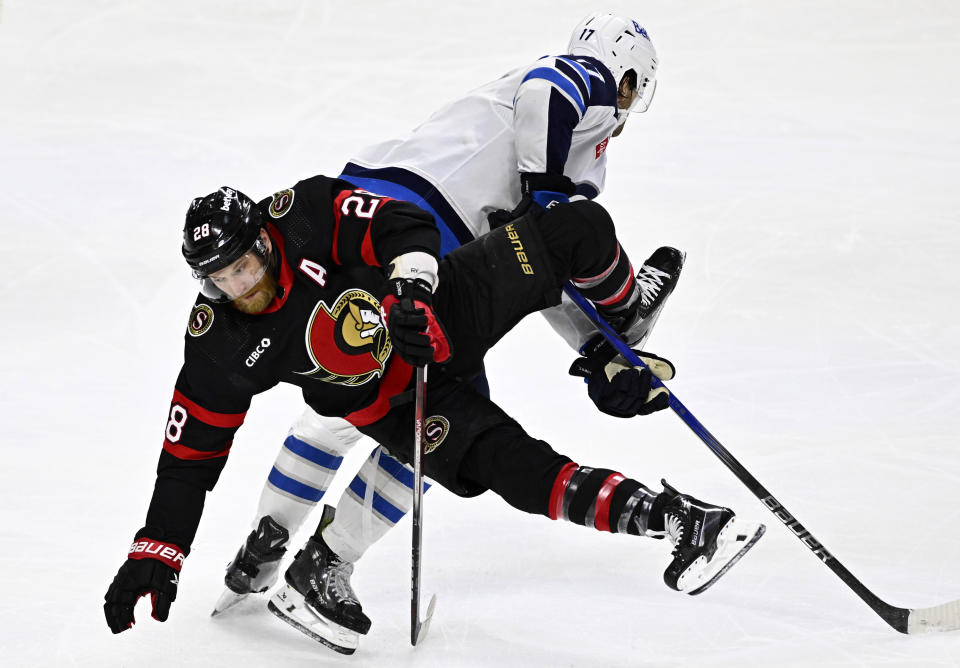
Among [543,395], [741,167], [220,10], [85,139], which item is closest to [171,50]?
[220,10]

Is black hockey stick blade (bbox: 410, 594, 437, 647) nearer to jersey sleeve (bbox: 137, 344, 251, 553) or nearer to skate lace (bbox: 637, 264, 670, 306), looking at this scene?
jersey sleeve (bbox: 137, 344, 251, 553)

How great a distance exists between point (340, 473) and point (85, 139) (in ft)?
9.69

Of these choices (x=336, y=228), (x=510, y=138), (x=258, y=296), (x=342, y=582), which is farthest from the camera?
(x=510, y=138)

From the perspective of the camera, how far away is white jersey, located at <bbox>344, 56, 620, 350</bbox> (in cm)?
295

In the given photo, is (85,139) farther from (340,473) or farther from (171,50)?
(340,473)

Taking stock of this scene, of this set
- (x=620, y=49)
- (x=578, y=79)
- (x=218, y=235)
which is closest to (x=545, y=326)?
(x=620, y=49)

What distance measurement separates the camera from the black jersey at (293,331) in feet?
8.32

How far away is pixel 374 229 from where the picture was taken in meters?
2.57

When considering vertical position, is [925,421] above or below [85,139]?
below

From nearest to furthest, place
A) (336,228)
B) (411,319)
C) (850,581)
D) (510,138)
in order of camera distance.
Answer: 1. (411,319)
2. (336,228)
3. (850,581)
4. (510,138)

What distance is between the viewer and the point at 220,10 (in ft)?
23.1

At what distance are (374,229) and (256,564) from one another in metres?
0.96

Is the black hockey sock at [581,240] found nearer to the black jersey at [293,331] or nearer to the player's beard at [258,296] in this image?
the black jersey at [293,331]

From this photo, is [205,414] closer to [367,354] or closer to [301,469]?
[367,354]
